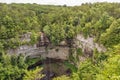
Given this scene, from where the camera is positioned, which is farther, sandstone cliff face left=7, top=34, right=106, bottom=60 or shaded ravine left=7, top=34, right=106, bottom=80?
shaded ravine left=7, top=34, right=106, bottom=80

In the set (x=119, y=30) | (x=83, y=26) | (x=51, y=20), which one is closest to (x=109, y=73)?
(x=119, y=30)

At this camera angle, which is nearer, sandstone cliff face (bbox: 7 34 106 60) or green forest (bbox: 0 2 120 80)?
green forest (bbox: 0 2 120 80)

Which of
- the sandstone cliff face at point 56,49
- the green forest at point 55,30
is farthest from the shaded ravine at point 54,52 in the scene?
the green forest at point 55,30

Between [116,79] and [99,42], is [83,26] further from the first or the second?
[116,79]

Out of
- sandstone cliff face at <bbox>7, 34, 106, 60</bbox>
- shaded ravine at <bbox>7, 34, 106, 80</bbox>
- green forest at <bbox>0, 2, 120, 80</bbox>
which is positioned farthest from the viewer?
shaded ravine at <bbox>7, 34, 106, 80</bbox>

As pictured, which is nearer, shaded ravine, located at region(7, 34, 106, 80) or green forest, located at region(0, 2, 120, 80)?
green forest, located at region(0, 2, 120, 80)

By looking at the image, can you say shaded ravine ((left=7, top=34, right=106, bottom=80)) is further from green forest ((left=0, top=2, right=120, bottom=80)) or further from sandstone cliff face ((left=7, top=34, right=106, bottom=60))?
green forest ((left=0, top=2, right=120, bottom=80))

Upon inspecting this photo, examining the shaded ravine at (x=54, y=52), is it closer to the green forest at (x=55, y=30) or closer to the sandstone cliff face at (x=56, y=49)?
the sandstone cliff face at (x=56, y=49)

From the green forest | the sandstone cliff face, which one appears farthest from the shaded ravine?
the green forest

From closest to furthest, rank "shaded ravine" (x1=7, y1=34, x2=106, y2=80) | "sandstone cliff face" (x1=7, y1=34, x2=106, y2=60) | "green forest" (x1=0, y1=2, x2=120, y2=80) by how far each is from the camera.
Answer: "green forest" (x1=0, y1=2, x2=120, y2=80) → "sandstone cliff face" (x1=7, y1=34, x2=106, y2=60) → "shaded ravine" (x1=7, y1=34, x2=106, y2=80)
